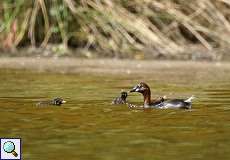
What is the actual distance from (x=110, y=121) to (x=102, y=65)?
24.8 feet

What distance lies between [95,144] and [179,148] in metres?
0.70

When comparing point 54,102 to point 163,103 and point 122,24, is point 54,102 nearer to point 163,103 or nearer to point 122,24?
point 163,103

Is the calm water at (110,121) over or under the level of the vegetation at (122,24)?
under

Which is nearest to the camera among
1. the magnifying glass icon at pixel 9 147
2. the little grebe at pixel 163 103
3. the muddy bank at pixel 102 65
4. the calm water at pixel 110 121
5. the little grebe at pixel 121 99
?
the magnifying glass icon at pixel 9 147

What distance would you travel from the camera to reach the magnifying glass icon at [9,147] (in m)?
6.25

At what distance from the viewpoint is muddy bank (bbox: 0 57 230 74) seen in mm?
14977

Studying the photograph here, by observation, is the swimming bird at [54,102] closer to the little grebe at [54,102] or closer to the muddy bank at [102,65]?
the little grebe at [54,102]

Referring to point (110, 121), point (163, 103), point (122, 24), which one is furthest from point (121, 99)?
point (122, 24)

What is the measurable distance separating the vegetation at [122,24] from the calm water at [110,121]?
3.72 m

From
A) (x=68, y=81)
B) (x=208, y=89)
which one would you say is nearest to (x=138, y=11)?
(x=68, y=81)

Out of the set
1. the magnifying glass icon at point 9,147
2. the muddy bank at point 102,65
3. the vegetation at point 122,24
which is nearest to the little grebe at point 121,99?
the magnifying glass icon at point 9,147

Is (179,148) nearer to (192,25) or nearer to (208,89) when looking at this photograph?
(208,89)

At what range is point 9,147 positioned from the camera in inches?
252

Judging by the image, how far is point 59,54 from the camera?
17.3m
